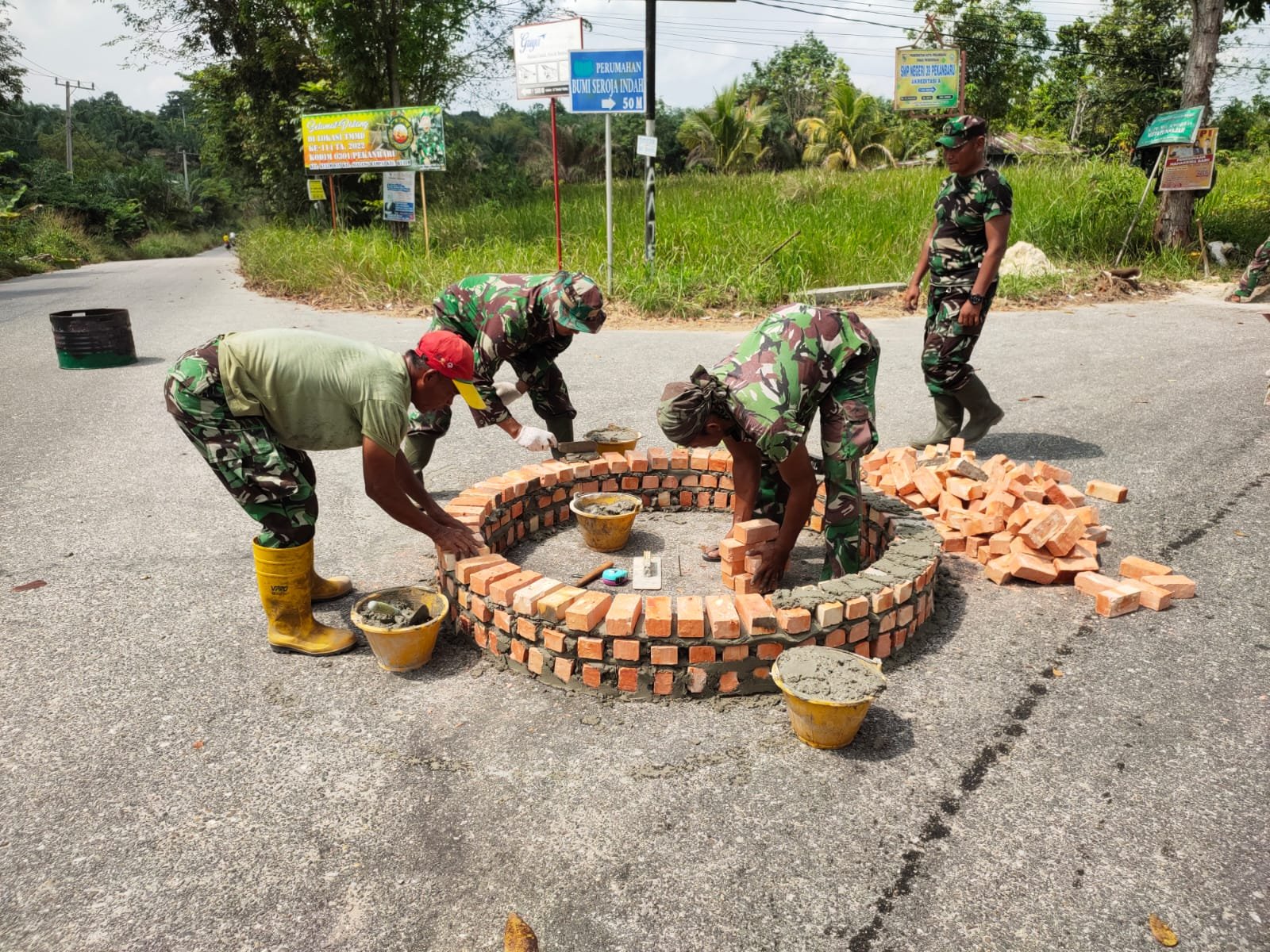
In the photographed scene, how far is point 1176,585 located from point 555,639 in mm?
2766

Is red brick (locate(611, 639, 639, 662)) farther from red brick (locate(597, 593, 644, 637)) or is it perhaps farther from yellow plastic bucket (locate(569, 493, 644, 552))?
yellow plastic bucket (locate(569, 493, 644, 552))

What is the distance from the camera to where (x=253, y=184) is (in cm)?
2372

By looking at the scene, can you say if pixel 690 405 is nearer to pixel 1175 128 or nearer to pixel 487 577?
pixel 487 577

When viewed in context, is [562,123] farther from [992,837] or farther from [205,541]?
[992,837]

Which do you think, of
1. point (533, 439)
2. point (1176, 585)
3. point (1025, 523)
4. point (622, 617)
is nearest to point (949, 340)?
point (1025, 523)

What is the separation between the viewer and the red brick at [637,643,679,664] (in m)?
2.94

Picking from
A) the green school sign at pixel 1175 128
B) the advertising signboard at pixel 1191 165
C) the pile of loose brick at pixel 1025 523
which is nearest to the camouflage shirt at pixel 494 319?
the pile of loose brick at pixel 1025 523

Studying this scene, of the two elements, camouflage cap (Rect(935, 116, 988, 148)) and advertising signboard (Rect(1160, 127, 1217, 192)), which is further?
advertising signboard (Rect(1160, 127, 1217, 192))

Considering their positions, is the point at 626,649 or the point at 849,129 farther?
the point at 849,129

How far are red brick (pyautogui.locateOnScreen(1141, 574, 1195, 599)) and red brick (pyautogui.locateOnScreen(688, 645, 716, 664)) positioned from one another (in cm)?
216

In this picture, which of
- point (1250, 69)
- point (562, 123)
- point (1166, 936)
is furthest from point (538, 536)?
point (1250, 69)

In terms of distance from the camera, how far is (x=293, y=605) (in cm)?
328

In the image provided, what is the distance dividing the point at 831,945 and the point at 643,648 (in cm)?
120

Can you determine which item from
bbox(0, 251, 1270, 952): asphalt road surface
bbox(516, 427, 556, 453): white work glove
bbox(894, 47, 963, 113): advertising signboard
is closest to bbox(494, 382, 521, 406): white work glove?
bbox(516, 427, 556, 453): white work glove
